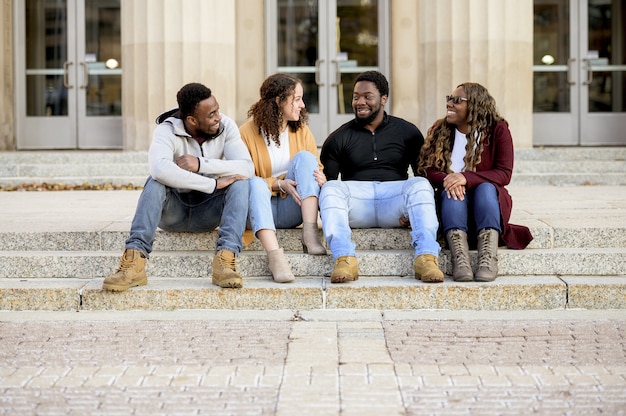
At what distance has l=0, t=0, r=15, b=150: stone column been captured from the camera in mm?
13801

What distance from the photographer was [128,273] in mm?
6254

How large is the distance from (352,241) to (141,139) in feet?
20.7

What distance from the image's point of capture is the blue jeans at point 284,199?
21.4 ft

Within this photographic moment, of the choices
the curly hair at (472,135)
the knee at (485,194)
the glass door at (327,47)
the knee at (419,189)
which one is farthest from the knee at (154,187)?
the glass door at (327,47)

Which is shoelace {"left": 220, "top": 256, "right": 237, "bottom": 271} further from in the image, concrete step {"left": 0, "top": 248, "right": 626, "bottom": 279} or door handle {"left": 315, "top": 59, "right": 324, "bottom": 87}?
door handle {"left": 315, "top": 59, "right": 324, "bottom": 87}

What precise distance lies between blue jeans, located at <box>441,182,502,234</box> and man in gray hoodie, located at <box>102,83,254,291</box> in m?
1.29

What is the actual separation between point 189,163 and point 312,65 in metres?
7.54

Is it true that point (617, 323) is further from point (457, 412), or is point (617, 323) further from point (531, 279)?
point (457, 412)

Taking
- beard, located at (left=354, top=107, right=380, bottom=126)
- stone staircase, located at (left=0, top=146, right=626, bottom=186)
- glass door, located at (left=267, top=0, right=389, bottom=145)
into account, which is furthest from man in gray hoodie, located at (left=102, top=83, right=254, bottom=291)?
glass door, located at (left=267, top=0, right=389, bottom=145)

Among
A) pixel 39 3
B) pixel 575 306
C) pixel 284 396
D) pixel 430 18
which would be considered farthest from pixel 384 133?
pixel 39 3

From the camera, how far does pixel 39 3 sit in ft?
46.5

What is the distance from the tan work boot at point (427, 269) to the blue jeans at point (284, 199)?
0.81m

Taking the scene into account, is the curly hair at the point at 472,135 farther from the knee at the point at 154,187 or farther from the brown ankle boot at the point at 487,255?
the knee at the point at 154,187

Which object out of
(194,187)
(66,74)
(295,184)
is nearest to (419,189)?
(295,184)
